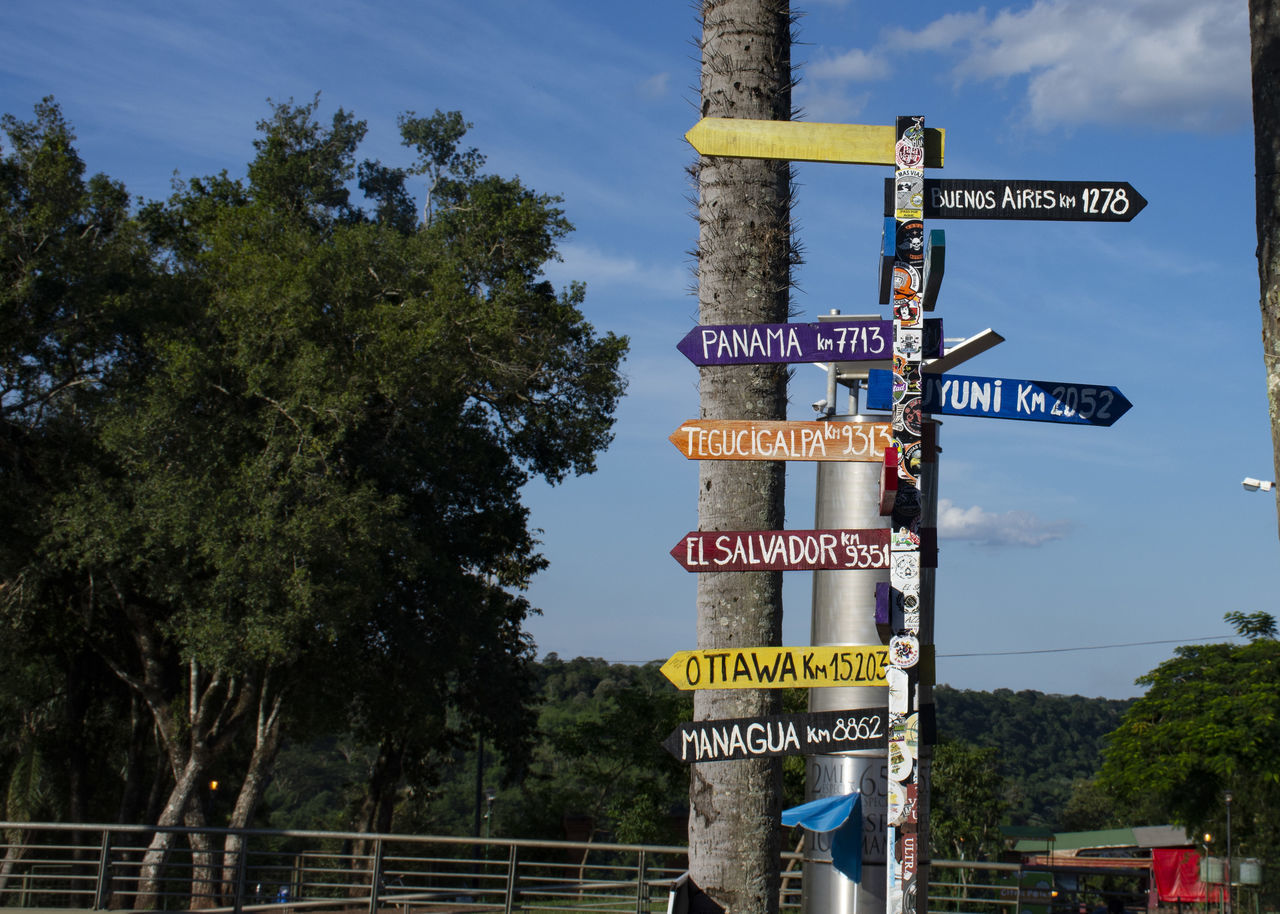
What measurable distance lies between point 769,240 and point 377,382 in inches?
665

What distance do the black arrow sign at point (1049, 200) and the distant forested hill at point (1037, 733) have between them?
316ft

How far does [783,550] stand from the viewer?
5000 mm

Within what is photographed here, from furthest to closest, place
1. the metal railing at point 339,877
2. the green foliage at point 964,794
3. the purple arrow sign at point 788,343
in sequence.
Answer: the green foliage at point 964,794 < the metal railing at point 339,877 < the purple arrow sign at point 788,343

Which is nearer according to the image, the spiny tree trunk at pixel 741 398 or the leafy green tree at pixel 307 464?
the spiny tree trunk at pixel 741 398

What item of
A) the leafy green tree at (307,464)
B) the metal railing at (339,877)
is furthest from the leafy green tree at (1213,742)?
the leafy green tree at (307,464)

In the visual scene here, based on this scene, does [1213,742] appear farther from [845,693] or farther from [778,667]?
[778,667]

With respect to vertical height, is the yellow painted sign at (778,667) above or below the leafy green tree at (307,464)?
below

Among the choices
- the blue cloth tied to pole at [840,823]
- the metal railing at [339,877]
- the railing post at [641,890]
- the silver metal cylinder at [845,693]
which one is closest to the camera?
the blue cloth tied to pole at [840,823]

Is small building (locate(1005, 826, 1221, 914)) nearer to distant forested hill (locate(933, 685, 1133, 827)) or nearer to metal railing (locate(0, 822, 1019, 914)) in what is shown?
metal railing (locate(0, 822, 1019, 914))

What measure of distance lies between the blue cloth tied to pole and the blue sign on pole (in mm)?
2082

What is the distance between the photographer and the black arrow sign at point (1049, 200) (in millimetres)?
4809

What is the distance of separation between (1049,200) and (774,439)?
148 cm

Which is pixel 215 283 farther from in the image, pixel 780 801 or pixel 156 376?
pixel 780 801

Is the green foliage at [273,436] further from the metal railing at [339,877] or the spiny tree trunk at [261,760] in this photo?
the metal railing at [339,877]
